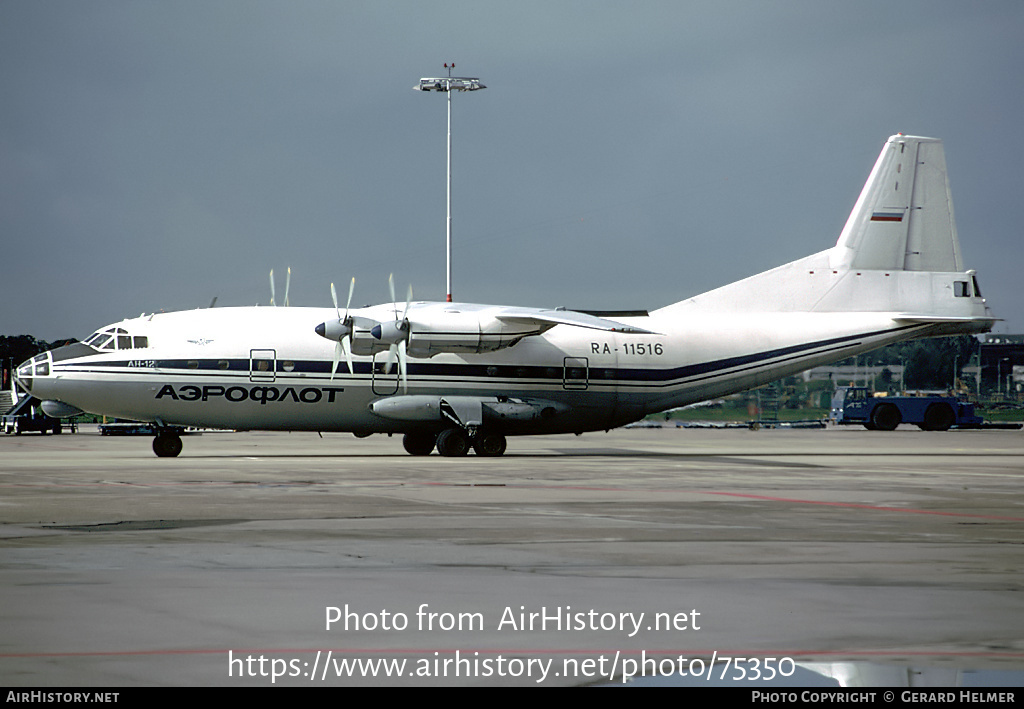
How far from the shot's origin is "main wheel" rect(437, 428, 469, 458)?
34.9m

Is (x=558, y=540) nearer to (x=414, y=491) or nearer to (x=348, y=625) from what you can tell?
(x=348, y=625)

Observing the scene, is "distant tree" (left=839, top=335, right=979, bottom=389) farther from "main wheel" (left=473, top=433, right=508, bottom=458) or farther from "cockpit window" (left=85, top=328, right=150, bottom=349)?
"cockpit window" (left=85, top=328, right=150, bottom=349)

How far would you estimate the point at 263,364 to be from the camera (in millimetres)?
33406

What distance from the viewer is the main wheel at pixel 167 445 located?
108 ft

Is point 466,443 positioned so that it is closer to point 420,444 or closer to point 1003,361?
point 420,444

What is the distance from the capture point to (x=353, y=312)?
34.2 m

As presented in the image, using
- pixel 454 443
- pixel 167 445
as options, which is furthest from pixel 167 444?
pixel 454 443

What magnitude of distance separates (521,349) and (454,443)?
3.73 m

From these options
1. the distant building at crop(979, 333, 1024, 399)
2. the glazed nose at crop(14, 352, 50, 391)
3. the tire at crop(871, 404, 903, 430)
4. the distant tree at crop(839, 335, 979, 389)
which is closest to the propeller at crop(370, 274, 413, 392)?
the glazed nose at crop(14, 352, 50, 391)

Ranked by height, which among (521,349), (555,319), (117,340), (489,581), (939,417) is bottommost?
(489,581)

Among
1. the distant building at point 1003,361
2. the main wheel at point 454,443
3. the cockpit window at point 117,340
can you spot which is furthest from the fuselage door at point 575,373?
the distant building at point 1003,361

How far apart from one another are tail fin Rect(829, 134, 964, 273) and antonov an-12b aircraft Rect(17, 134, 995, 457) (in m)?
0.05

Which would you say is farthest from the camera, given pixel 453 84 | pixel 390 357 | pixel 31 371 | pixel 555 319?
pixel 453 84

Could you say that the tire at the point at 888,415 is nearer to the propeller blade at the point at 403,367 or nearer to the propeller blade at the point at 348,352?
the propeller blade at the point at 403,367
